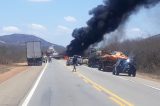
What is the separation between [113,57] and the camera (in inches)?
2183

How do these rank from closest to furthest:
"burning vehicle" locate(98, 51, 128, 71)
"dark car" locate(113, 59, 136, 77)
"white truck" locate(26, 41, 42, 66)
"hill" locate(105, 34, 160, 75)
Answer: "dark car" locate(113, 59, 136, 77)
"burning vehicle" locate(98, 51, 128, 71)
"hill" locate(105, 34, 160, 75)
"white truck" locate(26, 41, 42, 66)

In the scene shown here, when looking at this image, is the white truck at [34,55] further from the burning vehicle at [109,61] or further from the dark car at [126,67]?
the dark car at [126,67]

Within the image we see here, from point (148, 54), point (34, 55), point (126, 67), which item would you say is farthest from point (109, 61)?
point (34, 55)

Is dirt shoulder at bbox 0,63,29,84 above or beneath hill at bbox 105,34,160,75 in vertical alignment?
beneath

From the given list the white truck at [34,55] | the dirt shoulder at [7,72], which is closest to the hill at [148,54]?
the dirt shoulder at [7,72]

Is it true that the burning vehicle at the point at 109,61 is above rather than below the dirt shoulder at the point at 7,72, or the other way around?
above

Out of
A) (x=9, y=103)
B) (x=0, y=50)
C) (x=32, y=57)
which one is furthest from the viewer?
(x=0, y=50)

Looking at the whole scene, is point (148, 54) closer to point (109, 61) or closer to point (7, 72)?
point (109, 61)

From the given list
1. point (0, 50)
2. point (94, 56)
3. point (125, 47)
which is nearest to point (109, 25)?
point (94, 56)

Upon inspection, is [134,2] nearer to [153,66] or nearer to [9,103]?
[153,66]

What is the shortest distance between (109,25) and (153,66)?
7.55m

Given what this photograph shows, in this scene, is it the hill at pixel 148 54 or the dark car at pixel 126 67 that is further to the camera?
the hill at pixel 148 54

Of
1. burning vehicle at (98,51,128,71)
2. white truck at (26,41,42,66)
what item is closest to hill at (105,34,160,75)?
burning vehicle at (98,51,128,71)

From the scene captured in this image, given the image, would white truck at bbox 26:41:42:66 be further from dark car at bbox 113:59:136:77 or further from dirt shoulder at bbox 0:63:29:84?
dark car at bbox 113:59:136:77
